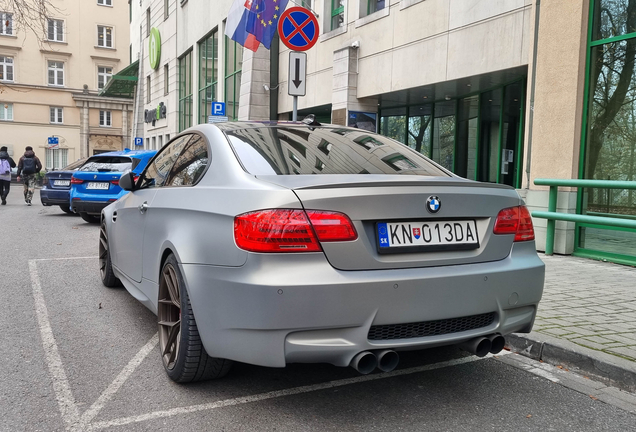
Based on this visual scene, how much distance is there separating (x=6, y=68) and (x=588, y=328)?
61.1 meters

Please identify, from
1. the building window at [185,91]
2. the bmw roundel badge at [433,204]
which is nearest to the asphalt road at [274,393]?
the bmw roundel badge at [433,204]

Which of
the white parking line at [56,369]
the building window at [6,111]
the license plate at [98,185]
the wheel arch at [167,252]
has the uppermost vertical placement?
the building window at [6,111]

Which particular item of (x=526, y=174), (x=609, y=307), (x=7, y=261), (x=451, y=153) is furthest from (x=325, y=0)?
(x=609, y=307)

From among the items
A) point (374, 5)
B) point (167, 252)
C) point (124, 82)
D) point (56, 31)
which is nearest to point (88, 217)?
point (374, 5)

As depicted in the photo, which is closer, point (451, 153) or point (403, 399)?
point (403, 399)

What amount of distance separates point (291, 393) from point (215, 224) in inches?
41.5

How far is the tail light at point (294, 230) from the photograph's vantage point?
275 cm

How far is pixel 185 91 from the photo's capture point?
3155 cm

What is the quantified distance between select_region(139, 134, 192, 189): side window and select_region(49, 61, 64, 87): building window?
5892 centimetres

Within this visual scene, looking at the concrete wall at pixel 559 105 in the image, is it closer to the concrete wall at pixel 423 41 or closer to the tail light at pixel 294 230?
the concrete wall at pixel 423 41

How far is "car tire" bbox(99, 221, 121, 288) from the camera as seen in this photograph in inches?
232

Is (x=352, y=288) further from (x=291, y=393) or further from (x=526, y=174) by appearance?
(x=526, y=174)

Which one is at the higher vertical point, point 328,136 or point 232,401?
point 328,136

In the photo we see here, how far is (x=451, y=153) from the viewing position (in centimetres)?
1495
